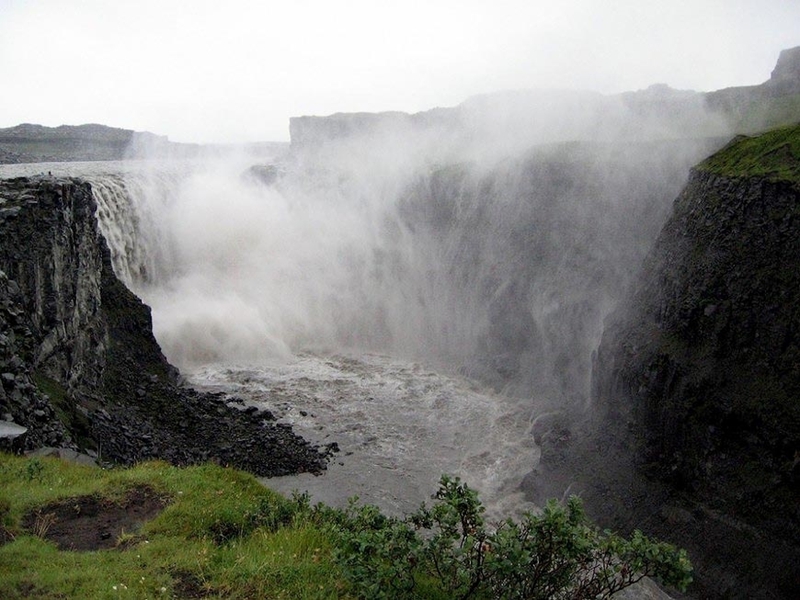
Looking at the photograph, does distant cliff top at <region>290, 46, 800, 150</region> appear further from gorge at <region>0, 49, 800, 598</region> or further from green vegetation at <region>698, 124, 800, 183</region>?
green vegetation at <region>698, 124, 800, 183</region>

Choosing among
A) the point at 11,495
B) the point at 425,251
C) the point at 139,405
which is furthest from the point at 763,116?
the point at 11,495

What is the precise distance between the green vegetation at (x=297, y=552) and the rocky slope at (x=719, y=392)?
11122mm

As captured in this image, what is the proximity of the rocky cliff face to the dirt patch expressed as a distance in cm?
1544

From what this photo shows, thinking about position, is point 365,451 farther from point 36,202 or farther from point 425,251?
point 425,251

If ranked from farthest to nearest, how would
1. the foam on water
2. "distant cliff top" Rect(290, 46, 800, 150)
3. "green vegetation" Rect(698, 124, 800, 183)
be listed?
1. "distant cliff top" Rect(290, 46, 800, 150)
2. the foam on water
3. "green vegetation" Rect(698, 124, 800, 183)

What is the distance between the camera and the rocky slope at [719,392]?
16562mm

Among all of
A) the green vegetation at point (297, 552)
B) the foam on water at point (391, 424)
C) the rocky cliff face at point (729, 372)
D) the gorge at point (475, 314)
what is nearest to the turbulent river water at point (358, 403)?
the foam on water at point (391, 424)

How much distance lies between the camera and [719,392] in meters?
18.6

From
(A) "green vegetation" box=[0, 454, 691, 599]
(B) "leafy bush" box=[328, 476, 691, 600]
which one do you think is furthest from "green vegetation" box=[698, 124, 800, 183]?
(A) "green vegetation" box=[0, 454, 691, 599]

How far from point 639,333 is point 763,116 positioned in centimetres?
3145

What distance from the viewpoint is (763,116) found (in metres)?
44.1

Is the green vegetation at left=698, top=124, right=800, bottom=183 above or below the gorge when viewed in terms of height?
above

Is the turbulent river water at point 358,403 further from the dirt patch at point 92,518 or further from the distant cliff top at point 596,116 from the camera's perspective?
the distant cliff top at point 596,116

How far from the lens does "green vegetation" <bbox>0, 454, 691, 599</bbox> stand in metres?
6.79
